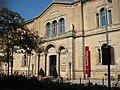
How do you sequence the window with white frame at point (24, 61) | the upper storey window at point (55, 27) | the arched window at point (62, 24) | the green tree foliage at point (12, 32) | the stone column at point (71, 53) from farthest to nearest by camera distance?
the window with white frame at point (24, 61)
the upper storey window at point (55, 27)
the arched window at point (62, 24)
the stone column at point (71, 53)
the green tree foliage at point (12, 32)

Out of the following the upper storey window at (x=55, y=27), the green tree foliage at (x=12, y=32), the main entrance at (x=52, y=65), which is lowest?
the main entrance at (x=52, y=65)

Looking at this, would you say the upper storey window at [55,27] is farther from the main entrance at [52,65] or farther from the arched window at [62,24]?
the main entrance at [52,65]

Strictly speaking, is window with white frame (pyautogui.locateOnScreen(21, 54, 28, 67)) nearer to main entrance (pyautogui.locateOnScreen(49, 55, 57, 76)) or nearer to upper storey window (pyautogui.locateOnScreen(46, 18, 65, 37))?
main entrance (pyautogui.locateOnScreen(49, 55, 57, 76))

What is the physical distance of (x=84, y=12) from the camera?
37625mm

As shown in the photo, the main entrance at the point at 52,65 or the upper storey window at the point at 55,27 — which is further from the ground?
the upper storey window at the point at 55,27

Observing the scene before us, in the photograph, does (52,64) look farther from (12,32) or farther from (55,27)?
(12,32)

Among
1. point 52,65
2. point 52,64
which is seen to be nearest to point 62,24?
point 52,64

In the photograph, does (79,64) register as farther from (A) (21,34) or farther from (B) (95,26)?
(A) (21,34)

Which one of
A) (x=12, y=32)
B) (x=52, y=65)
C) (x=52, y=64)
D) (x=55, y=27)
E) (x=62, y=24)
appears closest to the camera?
(x=12, y=32)

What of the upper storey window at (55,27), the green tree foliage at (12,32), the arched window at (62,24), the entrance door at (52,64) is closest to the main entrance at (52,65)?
the entrance door at (52,64)

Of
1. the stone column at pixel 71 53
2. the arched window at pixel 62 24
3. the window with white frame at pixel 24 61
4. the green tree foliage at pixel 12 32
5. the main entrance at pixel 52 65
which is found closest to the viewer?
the green tree foliage at pixel 12 32

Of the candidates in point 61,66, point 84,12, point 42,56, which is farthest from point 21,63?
point 84,12

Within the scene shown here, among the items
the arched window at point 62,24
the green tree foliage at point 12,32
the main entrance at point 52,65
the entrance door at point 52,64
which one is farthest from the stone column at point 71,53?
the green tree foliage at point 12,32

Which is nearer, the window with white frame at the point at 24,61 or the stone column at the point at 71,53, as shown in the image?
the stone column at the point at 71,53
